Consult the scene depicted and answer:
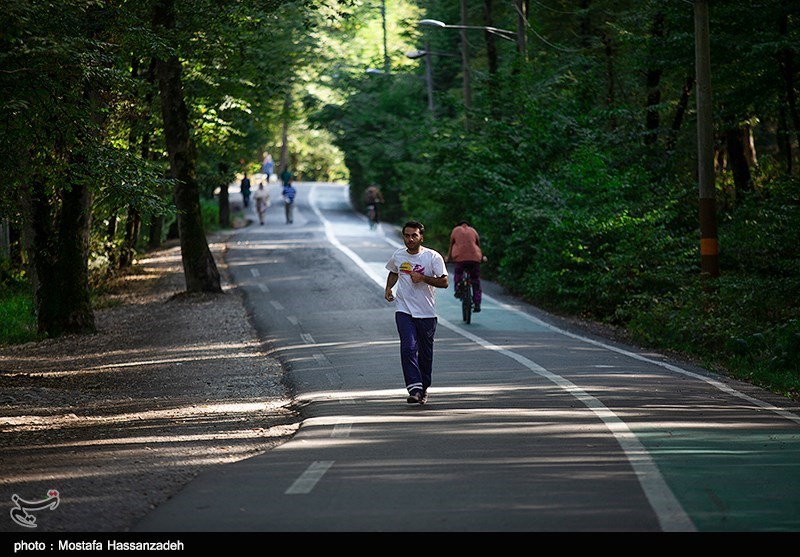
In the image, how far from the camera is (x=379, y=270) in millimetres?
34438

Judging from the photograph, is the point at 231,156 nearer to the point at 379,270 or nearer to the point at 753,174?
the point at 379,270

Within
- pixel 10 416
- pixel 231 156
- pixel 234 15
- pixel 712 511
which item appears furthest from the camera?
pixel 231 156

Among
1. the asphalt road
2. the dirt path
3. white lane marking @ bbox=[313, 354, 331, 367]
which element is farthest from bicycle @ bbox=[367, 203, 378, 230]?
white lane marking @ bbox=[313, 354, 331, 367]

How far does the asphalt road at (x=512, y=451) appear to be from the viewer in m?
7.45

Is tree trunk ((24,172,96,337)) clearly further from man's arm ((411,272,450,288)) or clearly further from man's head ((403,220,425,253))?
man's arm ((411,272,450,288))

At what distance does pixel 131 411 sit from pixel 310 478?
5854 millimetres

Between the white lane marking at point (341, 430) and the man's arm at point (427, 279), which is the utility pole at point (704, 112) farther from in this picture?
the white lane marking at point (341, 430)

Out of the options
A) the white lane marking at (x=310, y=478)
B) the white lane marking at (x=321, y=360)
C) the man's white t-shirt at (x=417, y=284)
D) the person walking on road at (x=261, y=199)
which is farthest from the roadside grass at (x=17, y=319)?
the person walking on road at (x=261, y=199)

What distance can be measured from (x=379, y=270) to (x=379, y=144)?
26.2 meters

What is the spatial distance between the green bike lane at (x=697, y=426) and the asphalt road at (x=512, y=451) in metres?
0.03

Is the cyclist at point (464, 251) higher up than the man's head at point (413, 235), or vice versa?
the man's head at point (413, 235)

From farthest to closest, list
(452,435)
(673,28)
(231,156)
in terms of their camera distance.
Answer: (231,156), (673,28), (452,435)

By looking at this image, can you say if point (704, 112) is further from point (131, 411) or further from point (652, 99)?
point (652, 99)
